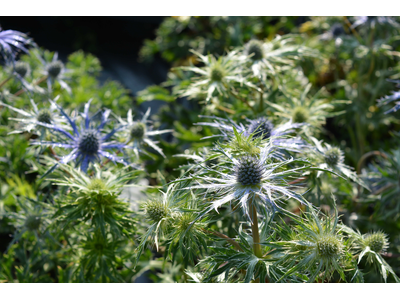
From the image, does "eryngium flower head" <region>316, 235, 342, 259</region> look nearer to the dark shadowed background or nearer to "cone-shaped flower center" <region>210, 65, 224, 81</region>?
"cone-shaped flower center" <region>210, 65, 224, 81</region>

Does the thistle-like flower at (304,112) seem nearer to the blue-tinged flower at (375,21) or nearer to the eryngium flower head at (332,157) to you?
the eryngium flower head at (332,157)

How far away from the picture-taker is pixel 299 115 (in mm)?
982

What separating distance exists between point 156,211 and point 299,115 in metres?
0.57

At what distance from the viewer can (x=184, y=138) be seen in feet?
4.53

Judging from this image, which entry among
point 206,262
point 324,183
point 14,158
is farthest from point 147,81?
point 206,262

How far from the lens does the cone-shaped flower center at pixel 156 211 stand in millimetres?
644

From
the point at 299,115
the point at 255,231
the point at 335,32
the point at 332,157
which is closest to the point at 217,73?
the point at 299,115

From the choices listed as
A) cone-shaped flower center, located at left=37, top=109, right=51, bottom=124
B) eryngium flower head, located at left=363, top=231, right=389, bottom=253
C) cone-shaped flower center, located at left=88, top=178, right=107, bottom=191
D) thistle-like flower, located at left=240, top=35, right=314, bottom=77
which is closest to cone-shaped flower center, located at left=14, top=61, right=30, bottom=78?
cone-shaped flower center, located at left=37, top=109, right=51, bottom=124

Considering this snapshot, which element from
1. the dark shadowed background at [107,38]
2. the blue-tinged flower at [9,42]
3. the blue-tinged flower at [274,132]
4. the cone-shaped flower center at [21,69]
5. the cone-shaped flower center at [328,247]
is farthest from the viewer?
the dark shadowed background at [107,38]

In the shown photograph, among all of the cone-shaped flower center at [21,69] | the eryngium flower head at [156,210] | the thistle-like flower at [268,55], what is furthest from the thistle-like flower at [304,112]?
the cone-shaped flower center at [21,69]

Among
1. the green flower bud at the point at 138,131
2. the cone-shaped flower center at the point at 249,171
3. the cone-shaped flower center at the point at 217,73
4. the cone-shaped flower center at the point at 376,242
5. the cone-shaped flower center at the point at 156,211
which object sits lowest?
the cone-shaped flower center at the point at 376,242

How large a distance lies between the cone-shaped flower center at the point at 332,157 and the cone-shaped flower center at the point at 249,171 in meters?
0.32

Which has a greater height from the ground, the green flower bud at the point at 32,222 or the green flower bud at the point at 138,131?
the green flower bud at the point at 138,131

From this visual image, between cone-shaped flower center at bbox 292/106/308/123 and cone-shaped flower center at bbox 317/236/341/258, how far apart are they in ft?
1.59
